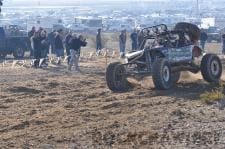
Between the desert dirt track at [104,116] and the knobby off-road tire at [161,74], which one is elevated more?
the knobby off-road tire at [161,74]

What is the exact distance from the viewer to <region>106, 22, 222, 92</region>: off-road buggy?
17094mm

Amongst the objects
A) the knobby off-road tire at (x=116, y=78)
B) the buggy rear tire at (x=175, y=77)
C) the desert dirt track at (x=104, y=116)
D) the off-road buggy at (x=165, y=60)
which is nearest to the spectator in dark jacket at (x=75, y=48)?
the desert dirt track at (x=104, y=116)

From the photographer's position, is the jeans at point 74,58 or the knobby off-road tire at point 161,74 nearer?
the knobby off-road tire at point 161,74

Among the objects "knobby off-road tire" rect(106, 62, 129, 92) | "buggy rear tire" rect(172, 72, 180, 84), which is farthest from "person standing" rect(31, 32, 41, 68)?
"knobby off-road tire" rect(106, 62, 129, 92)

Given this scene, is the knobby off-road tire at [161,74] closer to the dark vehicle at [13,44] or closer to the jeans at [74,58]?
the jeans at [74,58]

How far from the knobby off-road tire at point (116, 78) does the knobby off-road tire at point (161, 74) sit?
117cm

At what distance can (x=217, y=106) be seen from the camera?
43.7 feet

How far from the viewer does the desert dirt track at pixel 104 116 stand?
10031mm

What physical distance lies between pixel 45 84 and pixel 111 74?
100 inches

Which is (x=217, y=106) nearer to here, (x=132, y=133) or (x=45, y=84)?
(x=132, y=133)

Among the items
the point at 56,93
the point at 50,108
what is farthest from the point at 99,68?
the point at 50,108

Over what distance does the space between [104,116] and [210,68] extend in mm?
6259

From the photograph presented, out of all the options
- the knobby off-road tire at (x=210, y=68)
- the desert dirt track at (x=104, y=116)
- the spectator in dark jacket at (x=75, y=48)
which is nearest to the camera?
the desert dirt track at (x=104, y=116)

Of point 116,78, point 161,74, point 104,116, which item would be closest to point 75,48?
point 116,78
